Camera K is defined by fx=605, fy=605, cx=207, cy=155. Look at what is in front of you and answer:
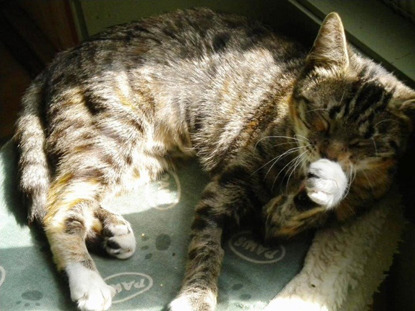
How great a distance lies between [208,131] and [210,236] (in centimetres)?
40

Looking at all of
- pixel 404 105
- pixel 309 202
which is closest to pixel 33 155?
pixel 309 202

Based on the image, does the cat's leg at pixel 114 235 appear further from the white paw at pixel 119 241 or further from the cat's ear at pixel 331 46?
the cat's ear at pixel 331 46

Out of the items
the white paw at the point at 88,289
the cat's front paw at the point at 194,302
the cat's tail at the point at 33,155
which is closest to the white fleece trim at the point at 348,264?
the cat's front paw at the point at 194,302

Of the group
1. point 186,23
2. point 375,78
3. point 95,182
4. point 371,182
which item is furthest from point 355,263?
point 186,23

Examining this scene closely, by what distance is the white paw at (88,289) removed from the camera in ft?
5.16

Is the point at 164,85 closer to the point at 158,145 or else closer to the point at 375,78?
the point at 158,145

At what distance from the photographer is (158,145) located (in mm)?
2004

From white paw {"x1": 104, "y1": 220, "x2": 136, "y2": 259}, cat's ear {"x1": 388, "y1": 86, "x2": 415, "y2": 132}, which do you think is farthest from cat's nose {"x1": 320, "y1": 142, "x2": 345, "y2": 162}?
white paw {"x1": 104, "y1": 220, "x2": 136, "y2": 259}

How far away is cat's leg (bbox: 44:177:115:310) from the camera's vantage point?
159cm

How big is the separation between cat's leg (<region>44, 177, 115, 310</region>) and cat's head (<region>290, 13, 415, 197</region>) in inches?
25.6

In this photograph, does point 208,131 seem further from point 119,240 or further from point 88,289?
point 88,289

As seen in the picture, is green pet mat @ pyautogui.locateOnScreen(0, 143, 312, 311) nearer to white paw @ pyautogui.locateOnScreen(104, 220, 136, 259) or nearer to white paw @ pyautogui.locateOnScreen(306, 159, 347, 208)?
white paw @ pyautogui.locateOnScreen(104, 220, 136, 259)

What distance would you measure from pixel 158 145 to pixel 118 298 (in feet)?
1.88

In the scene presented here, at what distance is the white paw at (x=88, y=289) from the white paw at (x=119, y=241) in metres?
0.10
